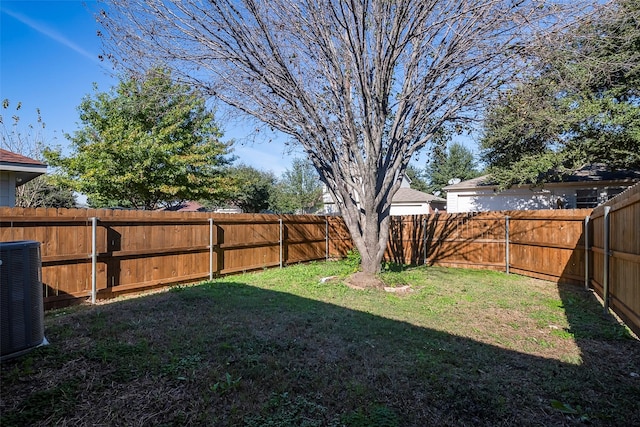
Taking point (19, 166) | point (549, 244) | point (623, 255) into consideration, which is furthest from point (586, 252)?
point (19, 166)

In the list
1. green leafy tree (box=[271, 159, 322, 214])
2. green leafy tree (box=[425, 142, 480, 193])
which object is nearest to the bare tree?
green leafy tree (box=[271, 159, 322, 214])

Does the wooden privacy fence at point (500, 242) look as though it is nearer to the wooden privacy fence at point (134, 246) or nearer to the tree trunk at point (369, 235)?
the tree trunk at point (369, 235)

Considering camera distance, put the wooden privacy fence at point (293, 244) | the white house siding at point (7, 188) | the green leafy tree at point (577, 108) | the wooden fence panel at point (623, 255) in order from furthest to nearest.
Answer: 1. the white house siding at point (7, 188)
2. the green leafy tree at point (577, 108)
3. the wooden privacy fence at point (293, 244)
4. the wooden fence panel at point (623, 255)

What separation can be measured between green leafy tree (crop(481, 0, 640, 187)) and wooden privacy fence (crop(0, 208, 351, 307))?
21.7 ft

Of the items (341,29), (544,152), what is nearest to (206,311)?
(341,29)

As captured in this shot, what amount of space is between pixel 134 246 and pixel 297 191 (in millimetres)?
22200

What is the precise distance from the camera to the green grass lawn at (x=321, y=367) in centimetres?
248

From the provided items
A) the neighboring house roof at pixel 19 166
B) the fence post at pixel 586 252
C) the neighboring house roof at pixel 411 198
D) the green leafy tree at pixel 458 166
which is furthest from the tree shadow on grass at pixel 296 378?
the green leafy tree at pixel 458 166

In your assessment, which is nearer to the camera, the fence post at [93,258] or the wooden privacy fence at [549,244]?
the wooden privacy fence at [549,244]

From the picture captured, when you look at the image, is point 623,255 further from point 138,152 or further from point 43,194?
point 43,194

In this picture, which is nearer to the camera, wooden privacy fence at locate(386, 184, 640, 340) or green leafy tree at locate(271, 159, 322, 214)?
wooden privacy fence at locate(386, 184, 640, 340)

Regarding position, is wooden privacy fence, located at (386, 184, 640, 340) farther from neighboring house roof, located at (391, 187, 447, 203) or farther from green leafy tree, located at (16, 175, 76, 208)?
green leafy tree, located at (16, 175, 76, 208)

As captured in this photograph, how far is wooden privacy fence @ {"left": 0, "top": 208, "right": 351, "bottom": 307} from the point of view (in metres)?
5.43

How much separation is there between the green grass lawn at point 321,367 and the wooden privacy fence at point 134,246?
2.86ft
